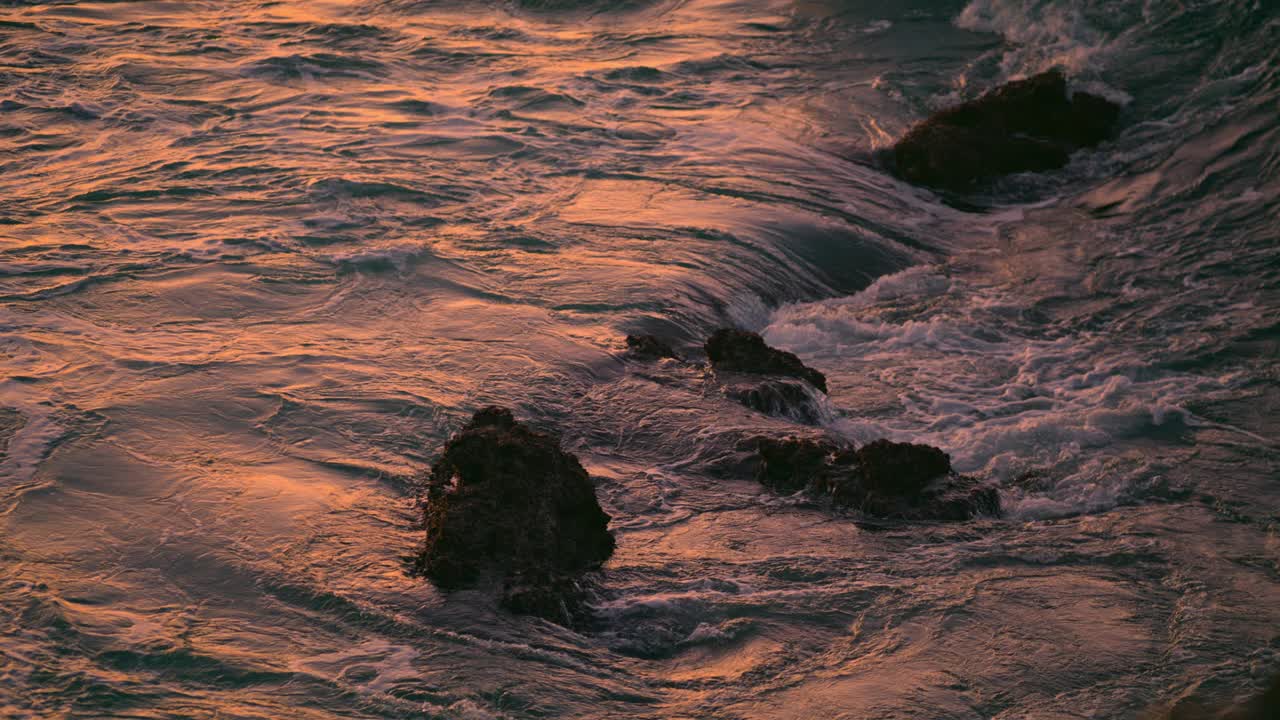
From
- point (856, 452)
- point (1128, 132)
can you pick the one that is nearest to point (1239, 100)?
point (1128, 132)

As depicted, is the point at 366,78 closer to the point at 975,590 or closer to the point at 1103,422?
the point at 1103,422

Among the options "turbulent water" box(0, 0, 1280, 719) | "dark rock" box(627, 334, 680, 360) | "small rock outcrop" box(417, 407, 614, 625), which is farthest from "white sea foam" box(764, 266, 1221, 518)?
"small rock outcrop" box(417, 407, 614, 625)

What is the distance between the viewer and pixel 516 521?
5.65 meters

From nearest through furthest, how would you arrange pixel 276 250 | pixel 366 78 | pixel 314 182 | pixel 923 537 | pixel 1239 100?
pixel 923 537 → pixel 276 250 → pixel 314 182 → pixel 1239 100 → pixel 366 78

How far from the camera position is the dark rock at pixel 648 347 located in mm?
8281

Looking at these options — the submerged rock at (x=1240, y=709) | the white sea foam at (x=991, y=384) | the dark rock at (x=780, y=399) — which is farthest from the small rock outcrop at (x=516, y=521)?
the submerged rock at (x=1240, y=709)

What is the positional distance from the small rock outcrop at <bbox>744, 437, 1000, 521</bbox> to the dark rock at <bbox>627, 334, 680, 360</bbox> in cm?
162

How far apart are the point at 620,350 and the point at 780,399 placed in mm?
1278

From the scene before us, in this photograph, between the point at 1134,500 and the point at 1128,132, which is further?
the point at 1128,132

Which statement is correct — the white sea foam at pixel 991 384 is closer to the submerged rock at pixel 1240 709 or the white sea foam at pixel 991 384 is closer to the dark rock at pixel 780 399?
the dark rock at pixel 780 399

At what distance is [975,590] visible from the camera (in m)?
5.69

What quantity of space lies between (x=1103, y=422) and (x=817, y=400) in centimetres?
179

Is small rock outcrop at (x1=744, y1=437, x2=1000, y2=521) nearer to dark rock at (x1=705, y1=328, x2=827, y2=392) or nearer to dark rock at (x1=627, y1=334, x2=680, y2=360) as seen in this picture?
dark rock at (x1=705, y1=328, x2=827, y2=392)

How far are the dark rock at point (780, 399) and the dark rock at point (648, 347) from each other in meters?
0.72
